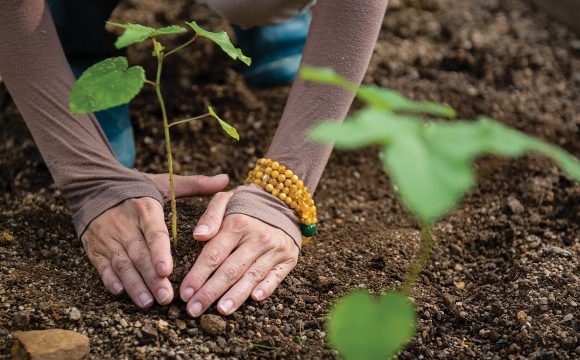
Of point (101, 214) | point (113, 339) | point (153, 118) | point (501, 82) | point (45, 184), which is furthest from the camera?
point (501, 82)

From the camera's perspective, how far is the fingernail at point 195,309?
51.6 inches

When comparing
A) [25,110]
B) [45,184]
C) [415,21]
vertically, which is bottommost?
[45,184]

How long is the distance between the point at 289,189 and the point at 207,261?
251mm

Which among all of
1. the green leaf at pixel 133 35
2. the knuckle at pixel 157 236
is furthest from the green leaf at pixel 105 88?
the knuckle at pixel 157 236

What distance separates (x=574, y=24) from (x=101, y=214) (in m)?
2.11

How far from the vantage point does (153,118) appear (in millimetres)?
2166

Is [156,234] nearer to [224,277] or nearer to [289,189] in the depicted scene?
[224,277]

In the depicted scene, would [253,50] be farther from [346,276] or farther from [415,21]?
[346,276]

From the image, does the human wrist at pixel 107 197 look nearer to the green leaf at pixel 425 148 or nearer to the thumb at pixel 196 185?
the thumb at pixel 196 185

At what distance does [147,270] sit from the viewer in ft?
4.42

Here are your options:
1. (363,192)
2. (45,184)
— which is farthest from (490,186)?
(45,184)

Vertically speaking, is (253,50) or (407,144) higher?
(407,144)

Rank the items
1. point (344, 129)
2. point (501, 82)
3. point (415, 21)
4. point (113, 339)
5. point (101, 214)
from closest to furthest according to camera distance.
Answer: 1. point (344, 129)
2. point (113, 339)
3. point (101, 214)
4. point (501, 82)
5. point (415, 21)

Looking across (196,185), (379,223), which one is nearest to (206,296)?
(196,185)
